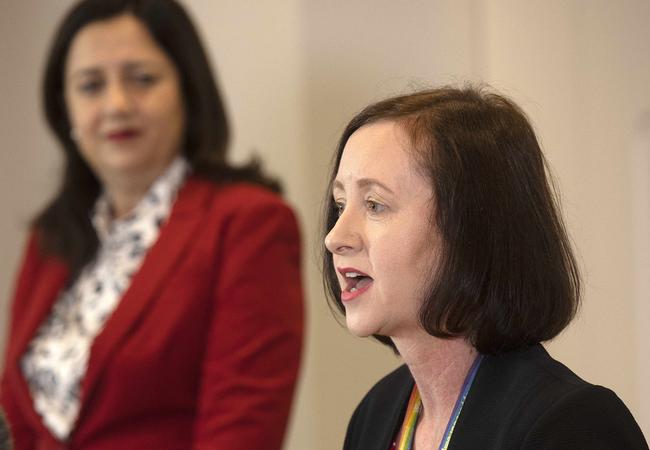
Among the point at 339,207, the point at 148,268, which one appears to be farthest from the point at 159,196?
the point at 339,207

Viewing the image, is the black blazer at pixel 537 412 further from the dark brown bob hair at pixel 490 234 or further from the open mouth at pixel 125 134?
the open mouth at pixel 125 134

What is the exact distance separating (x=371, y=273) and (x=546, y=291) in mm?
230

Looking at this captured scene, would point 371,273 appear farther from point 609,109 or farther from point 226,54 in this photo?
point 226,54

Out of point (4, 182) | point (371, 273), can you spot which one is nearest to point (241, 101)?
point (4, 182)

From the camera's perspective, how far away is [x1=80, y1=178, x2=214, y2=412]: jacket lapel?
95.0 inches

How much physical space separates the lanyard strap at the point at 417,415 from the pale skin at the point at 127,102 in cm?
137

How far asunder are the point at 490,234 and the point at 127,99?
1558mm

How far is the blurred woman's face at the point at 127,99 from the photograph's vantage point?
2.68 meters

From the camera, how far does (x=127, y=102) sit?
2670 millimetres

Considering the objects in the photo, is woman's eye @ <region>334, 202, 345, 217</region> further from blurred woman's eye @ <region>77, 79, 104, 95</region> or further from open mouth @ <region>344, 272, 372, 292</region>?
blurred woman's eye @ <region>77, 79, 104, 95</region>

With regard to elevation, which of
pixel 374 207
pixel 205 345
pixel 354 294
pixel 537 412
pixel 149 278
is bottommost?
pixel 205 345

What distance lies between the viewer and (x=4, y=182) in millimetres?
4164

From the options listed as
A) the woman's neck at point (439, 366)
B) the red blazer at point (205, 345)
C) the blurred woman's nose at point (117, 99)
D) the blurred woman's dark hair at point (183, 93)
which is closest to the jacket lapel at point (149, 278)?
the red blazer at point (205, 345)

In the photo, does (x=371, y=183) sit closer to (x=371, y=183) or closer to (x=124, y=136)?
(x=371, y=183)
